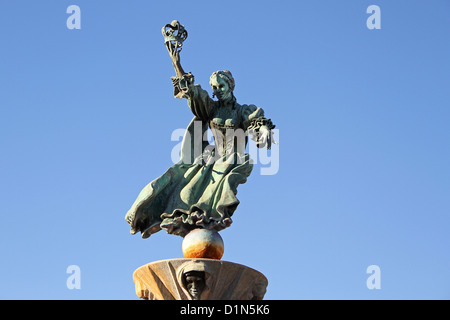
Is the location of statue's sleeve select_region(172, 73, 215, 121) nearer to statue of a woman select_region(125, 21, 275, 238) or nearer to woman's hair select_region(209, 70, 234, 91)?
statue of a woman select_region(125, 21, 275, 238)

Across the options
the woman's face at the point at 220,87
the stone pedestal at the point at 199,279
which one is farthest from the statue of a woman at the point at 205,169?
the stone pedestal at the point at 199,279

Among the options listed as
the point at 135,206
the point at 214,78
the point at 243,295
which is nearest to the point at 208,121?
the point at 214,78

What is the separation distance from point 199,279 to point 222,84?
3.99 metres

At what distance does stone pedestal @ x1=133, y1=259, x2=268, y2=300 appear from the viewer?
1720 cm

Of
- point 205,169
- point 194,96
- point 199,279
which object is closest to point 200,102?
point 194,96

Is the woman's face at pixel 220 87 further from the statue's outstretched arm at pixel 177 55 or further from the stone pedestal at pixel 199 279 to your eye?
the stone pedestal at pixel 199 279

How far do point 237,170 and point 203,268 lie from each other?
89.3 inches

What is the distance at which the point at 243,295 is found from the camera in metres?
17.5

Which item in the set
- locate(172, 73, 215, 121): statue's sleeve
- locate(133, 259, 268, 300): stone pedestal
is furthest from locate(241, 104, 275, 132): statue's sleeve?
locate(133, 259, 268, 300): stone pedestal
